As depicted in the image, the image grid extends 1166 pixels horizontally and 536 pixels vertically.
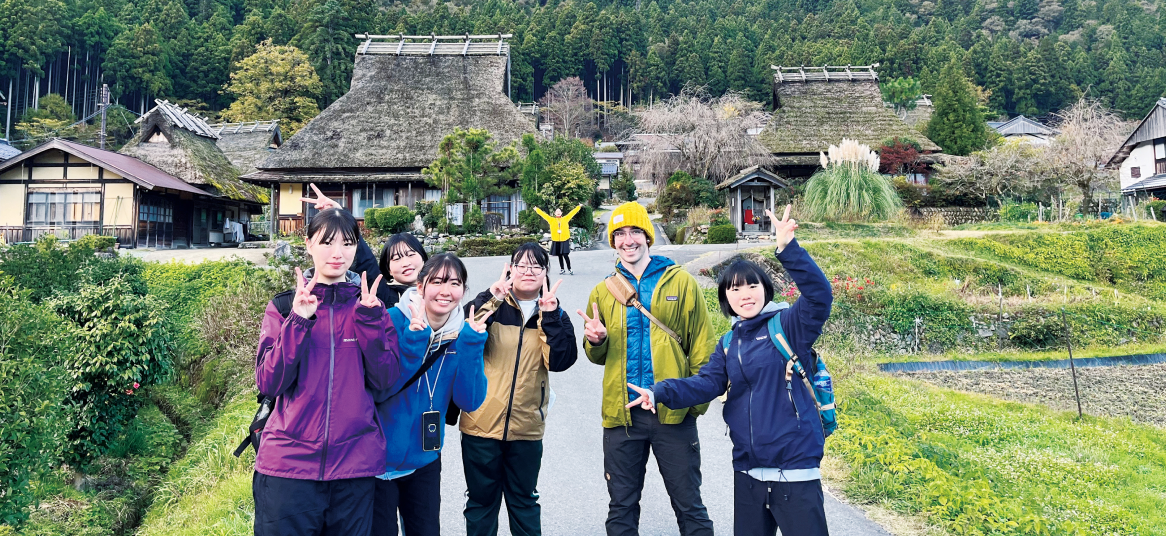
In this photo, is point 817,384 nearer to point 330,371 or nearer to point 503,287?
point 503,287

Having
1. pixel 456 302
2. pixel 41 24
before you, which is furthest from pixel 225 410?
pixel 41 24

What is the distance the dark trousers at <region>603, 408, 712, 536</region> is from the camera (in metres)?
2.79

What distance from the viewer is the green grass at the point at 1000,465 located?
3539 millimetres

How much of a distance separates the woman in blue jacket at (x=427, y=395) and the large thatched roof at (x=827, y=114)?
24.8 m

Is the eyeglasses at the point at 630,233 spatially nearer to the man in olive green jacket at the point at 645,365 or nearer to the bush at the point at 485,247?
the man in olive green jacket at the point at 645,365

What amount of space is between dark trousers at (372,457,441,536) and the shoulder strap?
3.46 feet

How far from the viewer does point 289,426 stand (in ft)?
7.32

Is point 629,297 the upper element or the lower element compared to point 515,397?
upper

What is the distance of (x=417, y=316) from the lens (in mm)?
2443

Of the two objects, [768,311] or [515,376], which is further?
[515,376]

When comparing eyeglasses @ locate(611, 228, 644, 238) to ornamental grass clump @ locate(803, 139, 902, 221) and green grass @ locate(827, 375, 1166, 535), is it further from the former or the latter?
ornamental grass clump @ locate(803, 139, 902, 221)

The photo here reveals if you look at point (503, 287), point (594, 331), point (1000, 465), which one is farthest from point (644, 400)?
point (1000, 465)

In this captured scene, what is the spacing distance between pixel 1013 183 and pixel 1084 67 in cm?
3938

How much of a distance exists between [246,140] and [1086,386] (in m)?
29.9
